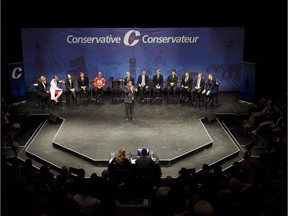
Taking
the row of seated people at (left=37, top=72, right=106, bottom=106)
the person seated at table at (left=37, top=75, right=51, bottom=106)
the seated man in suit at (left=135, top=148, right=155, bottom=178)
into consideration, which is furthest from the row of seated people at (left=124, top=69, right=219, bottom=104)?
the seated man in suit at (left=135, top=148, right=155, bottom=178)

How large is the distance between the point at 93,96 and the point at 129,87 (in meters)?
3.67

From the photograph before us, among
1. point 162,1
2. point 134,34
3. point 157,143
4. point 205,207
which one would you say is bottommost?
point 157,143

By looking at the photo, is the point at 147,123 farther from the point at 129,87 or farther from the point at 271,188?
the point at 271,188

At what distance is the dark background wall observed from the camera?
14.3m

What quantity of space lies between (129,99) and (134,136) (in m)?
1.55

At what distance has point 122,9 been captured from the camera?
1534cm

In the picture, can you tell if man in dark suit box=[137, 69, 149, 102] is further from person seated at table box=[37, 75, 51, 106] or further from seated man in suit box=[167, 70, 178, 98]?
person seated at table box=[37, 75, 51, 106]

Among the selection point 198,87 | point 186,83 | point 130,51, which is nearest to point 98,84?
point 130,51

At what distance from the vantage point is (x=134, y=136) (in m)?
11.4

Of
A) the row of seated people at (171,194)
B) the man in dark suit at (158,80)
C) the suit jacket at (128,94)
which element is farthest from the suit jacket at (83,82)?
the row of seated people at (171,194)

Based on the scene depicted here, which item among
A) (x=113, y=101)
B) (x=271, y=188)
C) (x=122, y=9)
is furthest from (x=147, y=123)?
(x=271, y=188)

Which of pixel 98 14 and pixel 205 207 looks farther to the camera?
pixel 98 14

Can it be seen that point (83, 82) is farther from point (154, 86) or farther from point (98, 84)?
point (154, 86)

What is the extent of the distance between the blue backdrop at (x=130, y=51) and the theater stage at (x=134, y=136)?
6.30ft
